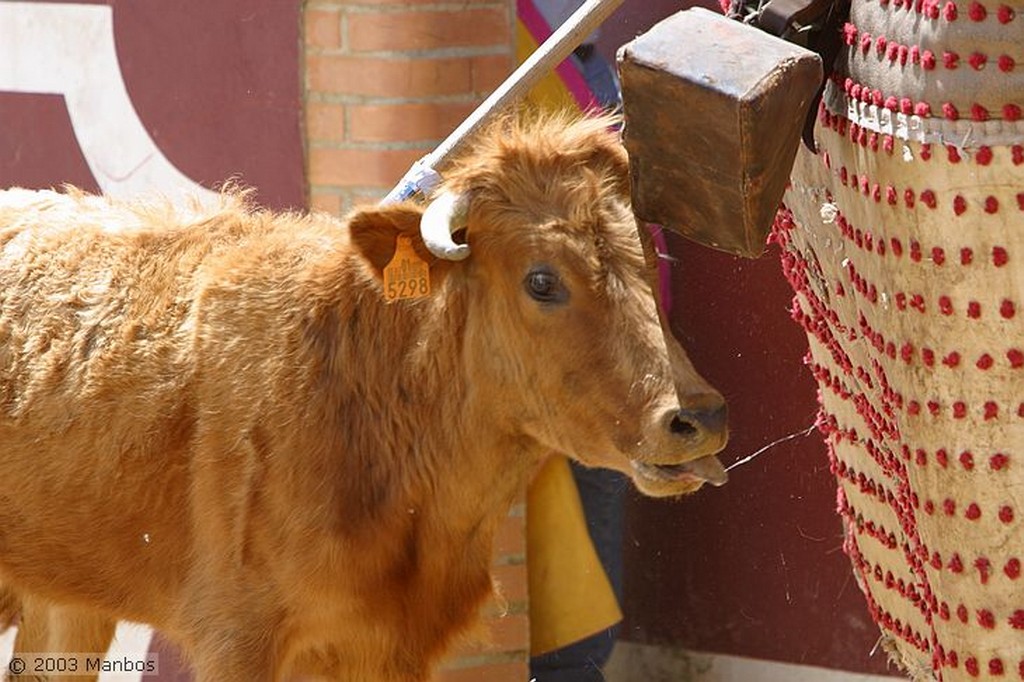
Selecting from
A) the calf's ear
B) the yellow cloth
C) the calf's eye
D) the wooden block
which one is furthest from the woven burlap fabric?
the yellow cloth

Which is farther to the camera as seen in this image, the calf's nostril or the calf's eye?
the calf's eye

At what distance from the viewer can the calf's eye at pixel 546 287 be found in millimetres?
4023

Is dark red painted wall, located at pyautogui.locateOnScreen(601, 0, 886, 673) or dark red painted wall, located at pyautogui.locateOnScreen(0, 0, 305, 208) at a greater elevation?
dark red painted wall, located at pyautogui.locateOnScreen(0, 0, 305, 208)

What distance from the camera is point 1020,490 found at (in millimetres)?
3131

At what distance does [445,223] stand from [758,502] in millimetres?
2054

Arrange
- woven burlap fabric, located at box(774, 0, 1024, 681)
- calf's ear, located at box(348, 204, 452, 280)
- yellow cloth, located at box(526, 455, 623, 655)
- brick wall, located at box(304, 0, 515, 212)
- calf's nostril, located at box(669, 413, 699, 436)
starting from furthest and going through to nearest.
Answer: yellow cloth, located at box(526, 455, 623, 655) → brick wall, located at box(304, 0, 515, 212) → calf's ear, located at box(348, 204, 452, 280) → calf's nostril, located at box(669, 413, 699, 436) → woven burlap fabric, located at box(774, 0, 1024, 681)

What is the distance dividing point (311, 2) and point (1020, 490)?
116 inches

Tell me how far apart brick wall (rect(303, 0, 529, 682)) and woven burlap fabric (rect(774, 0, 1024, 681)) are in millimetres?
1919

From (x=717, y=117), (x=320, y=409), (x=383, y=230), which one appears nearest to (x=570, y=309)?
(x=383, y=230)

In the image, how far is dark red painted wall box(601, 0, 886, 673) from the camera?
5.54m

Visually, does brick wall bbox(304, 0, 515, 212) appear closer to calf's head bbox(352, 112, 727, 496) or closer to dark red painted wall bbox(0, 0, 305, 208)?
dark red painted wall bbox(0, 0, 305, 208)

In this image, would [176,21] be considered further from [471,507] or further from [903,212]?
[903,212]

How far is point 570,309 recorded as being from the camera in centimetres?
401

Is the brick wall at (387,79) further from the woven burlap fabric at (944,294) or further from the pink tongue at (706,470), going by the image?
the woven burlap fabric at (944,294)
